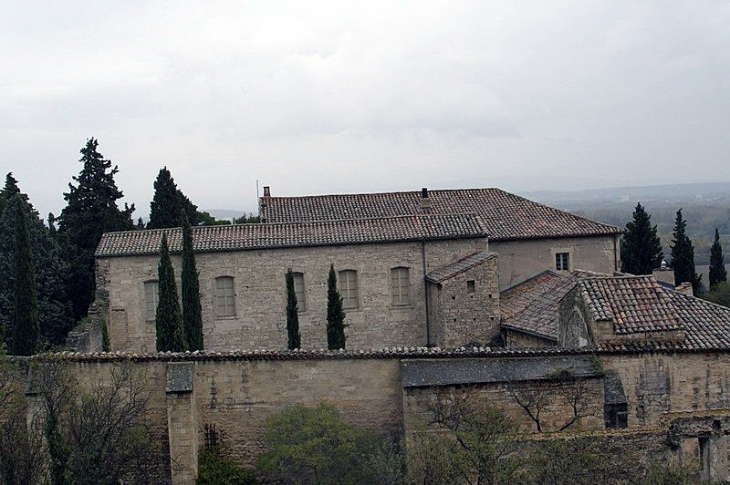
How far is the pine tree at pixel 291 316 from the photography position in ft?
104

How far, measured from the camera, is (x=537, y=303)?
2902 cm

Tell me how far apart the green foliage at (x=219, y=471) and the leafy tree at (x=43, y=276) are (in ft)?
65.4

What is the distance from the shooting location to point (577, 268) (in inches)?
1384

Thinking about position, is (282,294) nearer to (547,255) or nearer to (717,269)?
(547,255)

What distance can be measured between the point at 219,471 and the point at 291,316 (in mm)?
12645

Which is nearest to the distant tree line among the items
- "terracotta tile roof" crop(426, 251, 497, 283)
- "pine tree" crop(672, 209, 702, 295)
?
"terracotta tile roof" crop(426, 251, 497, 283)

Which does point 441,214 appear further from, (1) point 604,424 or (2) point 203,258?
(1) point 604,424

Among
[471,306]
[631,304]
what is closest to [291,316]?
[471,306]

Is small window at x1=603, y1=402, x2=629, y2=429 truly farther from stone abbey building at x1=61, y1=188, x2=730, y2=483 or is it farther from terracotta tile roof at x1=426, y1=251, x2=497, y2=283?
terracotta tile roof at x1=426, y1=251, x2=497, y2=283

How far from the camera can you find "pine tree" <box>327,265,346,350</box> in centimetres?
3152

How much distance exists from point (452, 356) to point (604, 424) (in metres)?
Result: 3.66

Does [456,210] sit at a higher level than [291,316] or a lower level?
higher

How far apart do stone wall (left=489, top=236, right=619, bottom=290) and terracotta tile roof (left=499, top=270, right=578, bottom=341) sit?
51 cm

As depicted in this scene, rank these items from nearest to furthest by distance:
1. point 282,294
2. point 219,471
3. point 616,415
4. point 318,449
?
point 318,449 → point 616,415 → point 219,471 → point 282,294
